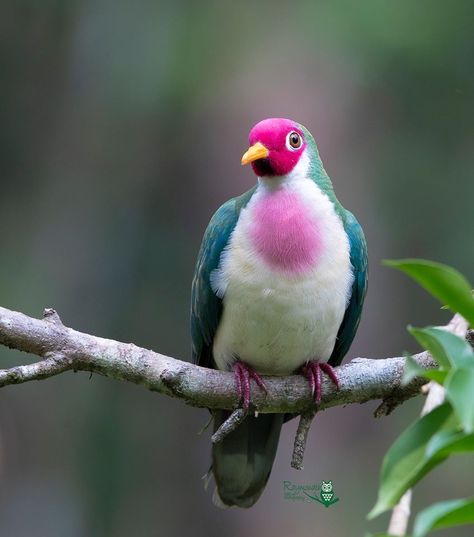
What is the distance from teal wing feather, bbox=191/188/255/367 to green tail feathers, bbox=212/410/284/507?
403 mm

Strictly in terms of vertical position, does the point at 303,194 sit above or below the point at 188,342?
below

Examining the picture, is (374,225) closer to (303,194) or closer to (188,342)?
(188,342)

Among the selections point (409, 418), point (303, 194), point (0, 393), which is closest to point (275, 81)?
point (409, 418)

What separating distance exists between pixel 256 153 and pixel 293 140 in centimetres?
24

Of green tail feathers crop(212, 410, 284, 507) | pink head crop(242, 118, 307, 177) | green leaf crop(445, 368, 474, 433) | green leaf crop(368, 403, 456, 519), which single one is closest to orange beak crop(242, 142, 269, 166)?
pink head crop(242, 118, 307, 177)

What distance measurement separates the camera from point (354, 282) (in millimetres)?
4078

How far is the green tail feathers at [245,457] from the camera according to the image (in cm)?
428

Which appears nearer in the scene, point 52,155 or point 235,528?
point 235,528

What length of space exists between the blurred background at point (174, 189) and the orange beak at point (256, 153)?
11.5 ft

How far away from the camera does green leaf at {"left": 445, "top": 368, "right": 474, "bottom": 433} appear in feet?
5.62

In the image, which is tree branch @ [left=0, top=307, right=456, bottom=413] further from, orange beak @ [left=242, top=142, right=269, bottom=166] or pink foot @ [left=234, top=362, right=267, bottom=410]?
orange beak @ [left=242, top=142, right=269, bottom=166]

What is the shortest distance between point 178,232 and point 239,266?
4.31 metres

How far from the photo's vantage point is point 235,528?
24.0 ft

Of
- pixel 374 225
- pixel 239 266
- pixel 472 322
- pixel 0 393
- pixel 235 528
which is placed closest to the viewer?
pixel 472 322
